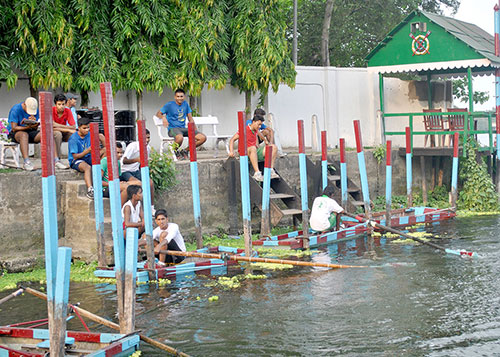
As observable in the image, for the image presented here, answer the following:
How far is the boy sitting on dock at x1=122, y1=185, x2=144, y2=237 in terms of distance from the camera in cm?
1192

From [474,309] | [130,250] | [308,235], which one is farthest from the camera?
[308,235]

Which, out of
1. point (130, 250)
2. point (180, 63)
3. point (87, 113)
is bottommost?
point (130, 250)

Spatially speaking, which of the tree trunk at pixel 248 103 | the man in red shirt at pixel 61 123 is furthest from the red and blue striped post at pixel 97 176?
the tree trunk at pixel 248 103

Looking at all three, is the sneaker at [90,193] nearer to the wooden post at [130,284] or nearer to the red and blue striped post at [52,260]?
the wooden post at [130,284]

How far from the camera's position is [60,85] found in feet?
50.5

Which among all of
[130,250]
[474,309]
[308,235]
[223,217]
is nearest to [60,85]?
[223,217]

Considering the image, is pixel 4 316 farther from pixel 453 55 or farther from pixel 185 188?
pixel 453 55

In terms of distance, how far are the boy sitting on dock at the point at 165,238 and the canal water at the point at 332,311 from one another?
60cm

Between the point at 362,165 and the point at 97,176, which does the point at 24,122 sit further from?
the point at 362,165

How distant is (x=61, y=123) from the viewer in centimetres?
1390

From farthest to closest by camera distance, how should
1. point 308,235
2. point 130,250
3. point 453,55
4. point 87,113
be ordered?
1. point 453,55
2. point 87,113
3. point 308,235
4. point 130,250

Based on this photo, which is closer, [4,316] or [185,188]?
[4,316]

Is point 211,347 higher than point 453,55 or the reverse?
the reverse

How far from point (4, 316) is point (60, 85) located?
6683 mm
